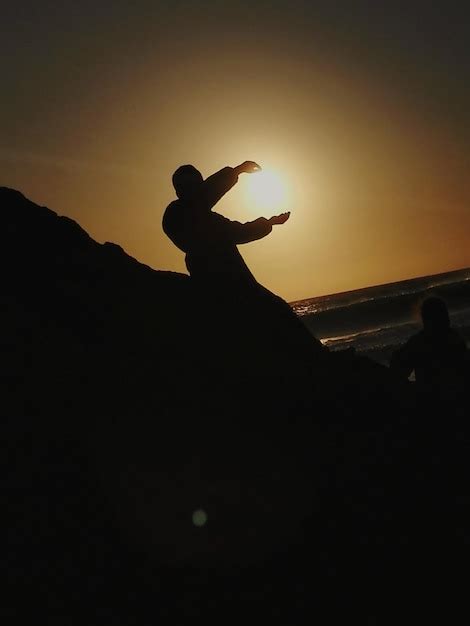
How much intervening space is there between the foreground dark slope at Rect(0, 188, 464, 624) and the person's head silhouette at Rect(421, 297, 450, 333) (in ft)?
2.08

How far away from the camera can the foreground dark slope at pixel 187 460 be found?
11.9ft

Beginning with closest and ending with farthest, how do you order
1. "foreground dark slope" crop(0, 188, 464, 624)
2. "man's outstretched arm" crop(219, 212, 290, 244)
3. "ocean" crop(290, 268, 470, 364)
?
"foreground dark slope" crop(0, 188, 464, 624)
"man's outstretched arm" crop(219, 212, 290, 244)
"ocean" crop(290, 268, 470, 364)

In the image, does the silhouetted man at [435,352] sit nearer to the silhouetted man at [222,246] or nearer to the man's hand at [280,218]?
the silhouetted man at [222,246]

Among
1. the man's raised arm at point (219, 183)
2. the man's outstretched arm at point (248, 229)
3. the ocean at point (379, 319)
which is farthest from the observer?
the ocean at point (379, 319)

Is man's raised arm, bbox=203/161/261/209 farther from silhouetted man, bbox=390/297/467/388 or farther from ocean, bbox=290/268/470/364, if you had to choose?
ocean, bbox=290/268/470/364

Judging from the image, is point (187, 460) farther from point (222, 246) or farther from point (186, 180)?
point (186, 180)

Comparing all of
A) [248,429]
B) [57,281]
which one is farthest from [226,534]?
[57,281]

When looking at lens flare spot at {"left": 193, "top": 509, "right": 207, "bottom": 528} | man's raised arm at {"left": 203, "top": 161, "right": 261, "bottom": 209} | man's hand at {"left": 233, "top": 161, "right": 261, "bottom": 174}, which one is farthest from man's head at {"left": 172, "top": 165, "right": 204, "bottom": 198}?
lens flare spot at {"left": 193, "top": 509, "right": 207, "bottom": 528}

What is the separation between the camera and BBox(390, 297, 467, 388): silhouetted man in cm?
550

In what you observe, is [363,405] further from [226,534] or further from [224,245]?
[224,245]

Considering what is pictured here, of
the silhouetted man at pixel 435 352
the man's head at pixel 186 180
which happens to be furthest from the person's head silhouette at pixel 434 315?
the man's head at pixel 186 180

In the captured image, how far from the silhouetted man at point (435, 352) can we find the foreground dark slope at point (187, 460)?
0.37 m

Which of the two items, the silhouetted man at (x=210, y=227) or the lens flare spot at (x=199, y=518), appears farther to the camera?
the silhouetted man at (x=210, y=227)

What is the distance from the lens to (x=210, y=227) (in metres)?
6.28
